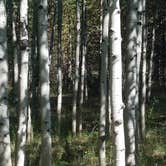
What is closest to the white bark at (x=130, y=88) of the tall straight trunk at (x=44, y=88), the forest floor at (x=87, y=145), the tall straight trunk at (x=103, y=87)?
the tall straight trunk at (x=44, y=88)

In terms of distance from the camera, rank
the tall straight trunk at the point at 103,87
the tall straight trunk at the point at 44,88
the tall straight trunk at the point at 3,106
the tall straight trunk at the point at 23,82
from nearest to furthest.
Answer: the tall straight trunk at the point at 3,106 → the tall straight trunk at the point at 44,88 → the tall straight trunk at the point at 23,82 → the tall straight trunk at the point at 103,87

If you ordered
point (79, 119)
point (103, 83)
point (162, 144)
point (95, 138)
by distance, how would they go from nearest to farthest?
point (103, 83), point (162, 144), point (95, 138), point (79, 119)

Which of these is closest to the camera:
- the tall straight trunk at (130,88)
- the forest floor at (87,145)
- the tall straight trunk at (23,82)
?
the tall straight trunk at (130,88)

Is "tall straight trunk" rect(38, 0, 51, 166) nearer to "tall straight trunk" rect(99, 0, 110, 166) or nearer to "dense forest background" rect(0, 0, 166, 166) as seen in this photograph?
"dense forest background" rect(0, 0, 166, 166)

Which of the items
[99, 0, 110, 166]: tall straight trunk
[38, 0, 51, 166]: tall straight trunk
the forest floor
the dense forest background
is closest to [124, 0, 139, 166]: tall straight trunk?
the dense forest background

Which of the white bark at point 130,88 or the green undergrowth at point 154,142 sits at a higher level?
the white bark at point 130,88

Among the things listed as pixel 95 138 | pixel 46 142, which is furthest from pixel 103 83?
pixel 95 138

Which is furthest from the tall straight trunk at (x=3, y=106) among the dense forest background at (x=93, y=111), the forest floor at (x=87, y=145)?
the forest floor at (x=87, y=145)

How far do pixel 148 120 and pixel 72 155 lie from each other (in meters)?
6.65

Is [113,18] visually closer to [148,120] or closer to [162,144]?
[162,144]

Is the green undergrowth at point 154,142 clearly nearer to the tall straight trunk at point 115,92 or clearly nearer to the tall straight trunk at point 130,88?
the tall straight trunk at point 130,88

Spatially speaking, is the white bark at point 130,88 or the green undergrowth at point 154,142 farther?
the green undergrowth at point 154,142

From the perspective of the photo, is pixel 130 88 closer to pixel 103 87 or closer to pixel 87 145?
pixel 103 87

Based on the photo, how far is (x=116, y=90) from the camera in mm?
5809
